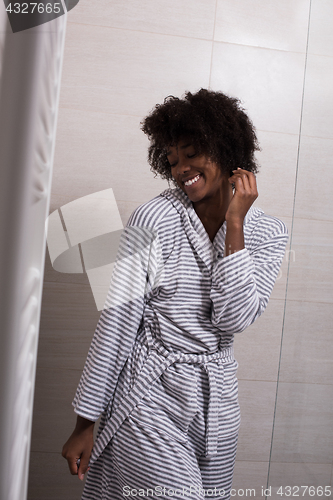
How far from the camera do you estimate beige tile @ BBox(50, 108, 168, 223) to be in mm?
941

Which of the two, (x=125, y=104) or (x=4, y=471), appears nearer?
(x=4, y=471)

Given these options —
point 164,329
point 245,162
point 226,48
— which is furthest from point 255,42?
point 164,329

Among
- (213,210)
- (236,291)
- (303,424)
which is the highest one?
(213,210)

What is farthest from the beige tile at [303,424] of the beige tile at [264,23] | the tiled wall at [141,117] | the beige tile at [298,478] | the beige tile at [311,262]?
the beige tile at [264,23]

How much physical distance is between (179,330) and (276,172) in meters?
0.57

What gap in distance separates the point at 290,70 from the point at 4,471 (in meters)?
1.09

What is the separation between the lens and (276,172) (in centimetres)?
101

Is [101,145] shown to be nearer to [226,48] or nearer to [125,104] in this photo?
[125,104]

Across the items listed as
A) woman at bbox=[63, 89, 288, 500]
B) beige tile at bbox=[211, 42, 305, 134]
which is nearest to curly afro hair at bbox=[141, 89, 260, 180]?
woman at bbox=[63, 89, 288, 500]

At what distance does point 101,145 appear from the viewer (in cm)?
95

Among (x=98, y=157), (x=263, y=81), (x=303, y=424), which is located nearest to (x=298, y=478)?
(x=303, y=424)

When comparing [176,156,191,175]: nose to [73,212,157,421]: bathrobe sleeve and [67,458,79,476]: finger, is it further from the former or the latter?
[67,458,79,476]: finger

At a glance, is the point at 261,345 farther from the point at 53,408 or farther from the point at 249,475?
the point at 53,408

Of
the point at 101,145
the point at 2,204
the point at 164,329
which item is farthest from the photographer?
the point at 101,145
